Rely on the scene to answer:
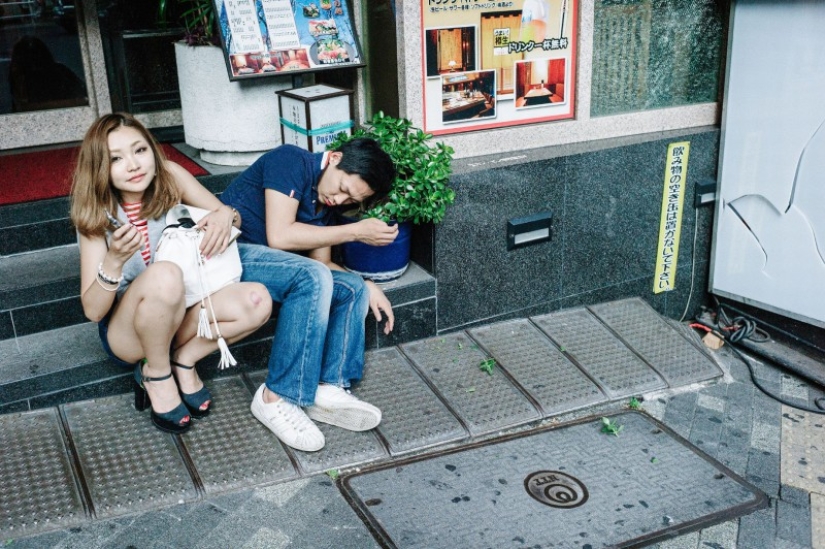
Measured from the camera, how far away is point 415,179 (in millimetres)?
3990

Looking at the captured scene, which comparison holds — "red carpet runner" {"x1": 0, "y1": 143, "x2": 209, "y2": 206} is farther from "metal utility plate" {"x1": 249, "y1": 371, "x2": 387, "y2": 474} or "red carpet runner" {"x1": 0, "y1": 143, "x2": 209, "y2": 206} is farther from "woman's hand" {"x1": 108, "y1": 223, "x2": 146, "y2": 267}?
"metal utility plate" {"x1": 249, "y1": 371, "x2": 387, "y2": 474}

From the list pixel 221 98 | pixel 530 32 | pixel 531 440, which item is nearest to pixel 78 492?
pixel 531 440

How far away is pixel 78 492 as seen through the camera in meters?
3.20

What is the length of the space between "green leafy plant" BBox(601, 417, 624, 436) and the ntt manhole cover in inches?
1.2

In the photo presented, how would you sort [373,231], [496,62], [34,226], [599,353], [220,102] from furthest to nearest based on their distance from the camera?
1. [220,102]
2. [496,62]
3. [599,353]
4. [34,226]
5. [373,231]

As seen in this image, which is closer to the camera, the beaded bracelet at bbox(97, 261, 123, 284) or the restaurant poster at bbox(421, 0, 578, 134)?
the beaded bracelet at bbox(97, 261, 123, 284)

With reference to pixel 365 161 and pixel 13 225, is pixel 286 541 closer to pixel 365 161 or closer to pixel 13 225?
pixel 365 161

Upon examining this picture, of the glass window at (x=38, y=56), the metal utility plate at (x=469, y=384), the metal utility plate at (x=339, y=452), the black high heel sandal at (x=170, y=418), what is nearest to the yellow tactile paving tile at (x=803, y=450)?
the metal utility plate at (x=469, y=384)

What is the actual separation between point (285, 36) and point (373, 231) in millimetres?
1480

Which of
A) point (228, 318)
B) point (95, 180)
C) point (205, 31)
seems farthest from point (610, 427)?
point (205, 31)

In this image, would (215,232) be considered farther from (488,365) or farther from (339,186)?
(488,365)

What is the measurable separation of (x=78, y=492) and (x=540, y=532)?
1.77 metres

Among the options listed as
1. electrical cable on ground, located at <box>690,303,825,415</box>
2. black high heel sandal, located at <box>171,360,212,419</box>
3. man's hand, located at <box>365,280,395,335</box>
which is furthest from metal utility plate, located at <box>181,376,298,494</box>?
electrical cable on ground, located at <box>690,303,825,415</box>

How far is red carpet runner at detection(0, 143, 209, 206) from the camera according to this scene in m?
4.27
